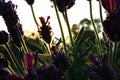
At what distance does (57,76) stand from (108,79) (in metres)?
0.14

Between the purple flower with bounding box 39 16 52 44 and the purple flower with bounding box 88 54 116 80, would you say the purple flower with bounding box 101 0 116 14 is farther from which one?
the purple flower with bounding box 39 16 52 44

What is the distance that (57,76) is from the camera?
107cm


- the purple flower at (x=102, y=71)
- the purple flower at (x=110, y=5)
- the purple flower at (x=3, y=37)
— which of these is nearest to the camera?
the purple flower at (x=102, y=71)

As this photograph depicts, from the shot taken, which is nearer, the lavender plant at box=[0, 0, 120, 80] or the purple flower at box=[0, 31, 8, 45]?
the lavender plant at box=[0, 0, 120, 80]

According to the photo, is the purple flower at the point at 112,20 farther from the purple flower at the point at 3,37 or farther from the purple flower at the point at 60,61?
the purple flower at the point at 3,37

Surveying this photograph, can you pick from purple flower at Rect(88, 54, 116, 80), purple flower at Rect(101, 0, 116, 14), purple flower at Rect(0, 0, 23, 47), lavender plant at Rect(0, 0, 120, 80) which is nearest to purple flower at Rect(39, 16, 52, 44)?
lavender plant at Rect(0, 0, 120, 80)

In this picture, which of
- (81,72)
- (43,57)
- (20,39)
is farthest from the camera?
(43,57)

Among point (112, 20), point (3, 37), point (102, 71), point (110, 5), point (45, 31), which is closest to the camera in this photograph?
point (102, 71)

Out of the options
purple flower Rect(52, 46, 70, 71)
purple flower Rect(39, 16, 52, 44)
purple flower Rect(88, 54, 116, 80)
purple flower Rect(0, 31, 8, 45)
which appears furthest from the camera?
purple flower Rect(39, 16, 52, 44)

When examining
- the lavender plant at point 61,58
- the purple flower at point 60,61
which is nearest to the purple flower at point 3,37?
the lavender plant at point 61,58

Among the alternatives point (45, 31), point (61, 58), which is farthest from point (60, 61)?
point (45, 31)

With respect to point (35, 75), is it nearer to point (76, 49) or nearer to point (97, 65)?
point (97, 65)

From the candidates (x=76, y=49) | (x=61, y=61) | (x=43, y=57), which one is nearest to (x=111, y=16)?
(x=61, y=61)

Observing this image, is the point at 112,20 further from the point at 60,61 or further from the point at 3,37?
the point at 3,37
